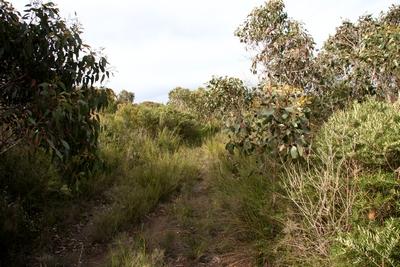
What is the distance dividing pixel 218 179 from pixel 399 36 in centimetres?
314

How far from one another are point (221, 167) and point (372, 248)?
3.82m

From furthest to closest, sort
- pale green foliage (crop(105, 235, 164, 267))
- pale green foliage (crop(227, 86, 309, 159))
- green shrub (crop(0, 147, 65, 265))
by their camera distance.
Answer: green shrub (crop(0, 147, 65, 265))
pale green foliage (crop(227, 86, 309, 159))
pale green foliage (crop(105, 235, 164, 267))

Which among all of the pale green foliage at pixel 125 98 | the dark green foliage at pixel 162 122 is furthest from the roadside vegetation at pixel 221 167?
the pale green foliage at pixel 125 98

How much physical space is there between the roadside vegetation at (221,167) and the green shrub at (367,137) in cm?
1

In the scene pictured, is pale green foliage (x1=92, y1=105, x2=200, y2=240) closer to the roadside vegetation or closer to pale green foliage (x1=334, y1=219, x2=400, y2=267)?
the roadside vegetation

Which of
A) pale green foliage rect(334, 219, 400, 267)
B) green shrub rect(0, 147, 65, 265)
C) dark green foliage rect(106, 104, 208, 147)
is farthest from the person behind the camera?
dark green foliage rect(106, 104, 208, 147)

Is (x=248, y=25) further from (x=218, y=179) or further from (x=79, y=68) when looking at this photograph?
(x=79, y=68)

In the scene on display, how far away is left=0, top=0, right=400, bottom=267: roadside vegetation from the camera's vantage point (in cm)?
354

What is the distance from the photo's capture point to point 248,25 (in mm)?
8430

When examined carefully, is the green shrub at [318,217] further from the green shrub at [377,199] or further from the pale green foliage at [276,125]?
the pale green foliage at [276,125]

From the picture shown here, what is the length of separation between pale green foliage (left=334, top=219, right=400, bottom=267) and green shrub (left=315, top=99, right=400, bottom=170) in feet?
2.28

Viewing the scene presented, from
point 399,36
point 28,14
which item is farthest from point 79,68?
point 399,36

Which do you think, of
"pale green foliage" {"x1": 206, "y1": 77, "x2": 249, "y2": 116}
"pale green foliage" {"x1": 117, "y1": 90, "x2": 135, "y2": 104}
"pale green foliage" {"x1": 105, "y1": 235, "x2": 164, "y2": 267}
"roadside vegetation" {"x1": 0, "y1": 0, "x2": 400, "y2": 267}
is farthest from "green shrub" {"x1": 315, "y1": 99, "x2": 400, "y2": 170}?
"pale green foliage" {"x1": 206, "y1": 77, "x2": 249, "y2": 116}

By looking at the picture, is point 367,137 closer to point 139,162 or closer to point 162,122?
point 139,162
